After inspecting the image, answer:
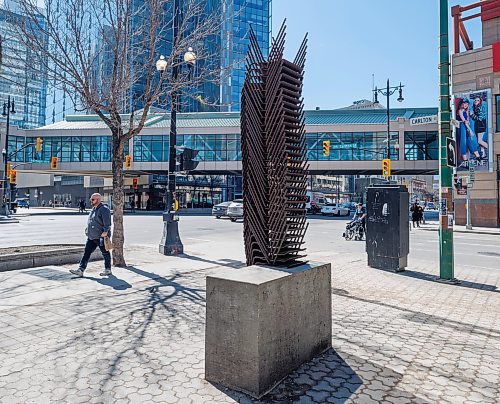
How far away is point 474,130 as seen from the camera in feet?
89.8

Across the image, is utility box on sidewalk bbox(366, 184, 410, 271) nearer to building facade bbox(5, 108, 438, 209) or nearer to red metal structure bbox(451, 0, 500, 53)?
red metal structure bbox(451, 0, 500, 53)

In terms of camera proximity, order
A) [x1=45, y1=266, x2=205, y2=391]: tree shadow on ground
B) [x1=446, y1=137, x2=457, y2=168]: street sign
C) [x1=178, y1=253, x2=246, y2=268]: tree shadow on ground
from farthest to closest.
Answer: [x1=178, y1=253, x2=246, y2=268]: tree shadow on ground, [x1=446, y1=137, x2=457, y2=168]: street sign, [x1=45, y1=266, x2=205, y2=391]: tree shadow on ground

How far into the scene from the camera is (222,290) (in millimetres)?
3547

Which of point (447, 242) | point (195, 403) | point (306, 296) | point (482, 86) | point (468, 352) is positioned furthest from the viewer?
point (482, 86)

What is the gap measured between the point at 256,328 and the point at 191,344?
1491 mm

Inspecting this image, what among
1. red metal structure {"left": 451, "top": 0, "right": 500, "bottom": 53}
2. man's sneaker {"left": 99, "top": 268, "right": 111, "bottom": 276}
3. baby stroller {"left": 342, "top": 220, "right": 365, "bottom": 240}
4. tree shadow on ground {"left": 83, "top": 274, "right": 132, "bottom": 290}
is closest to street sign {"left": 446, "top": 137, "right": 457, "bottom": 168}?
tree shadow on ground {"left": 83, "top": 274, "right": 132, "bottom": 290}

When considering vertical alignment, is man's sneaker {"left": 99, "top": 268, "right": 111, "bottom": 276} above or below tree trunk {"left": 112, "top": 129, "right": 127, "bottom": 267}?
below

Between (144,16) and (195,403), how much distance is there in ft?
35.3

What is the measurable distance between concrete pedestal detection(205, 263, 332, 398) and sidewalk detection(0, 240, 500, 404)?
152 millimetres

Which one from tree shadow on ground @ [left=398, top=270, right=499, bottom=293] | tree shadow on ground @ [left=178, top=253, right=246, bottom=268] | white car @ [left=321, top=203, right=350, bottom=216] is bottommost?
tree shadow on ground @ [left=398, top=270, right=499, bottom=293]

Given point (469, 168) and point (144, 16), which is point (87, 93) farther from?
point (469, 168)

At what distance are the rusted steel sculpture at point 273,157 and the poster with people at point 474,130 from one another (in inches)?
1033

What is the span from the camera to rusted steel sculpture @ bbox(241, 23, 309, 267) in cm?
429

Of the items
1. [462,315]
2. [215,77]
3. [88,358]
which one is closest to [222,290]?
[88,358]
